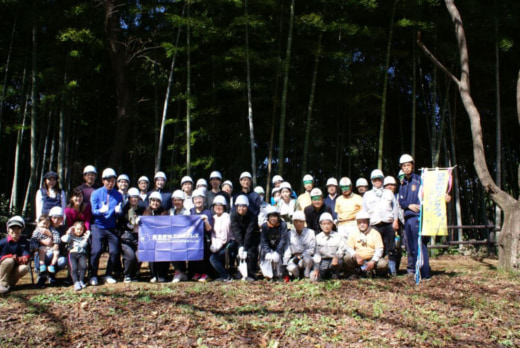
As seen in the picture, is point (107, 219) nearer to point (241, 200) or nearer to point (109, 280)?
point (109, 280)

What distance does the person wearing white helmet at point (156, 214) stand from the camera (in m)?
5.62

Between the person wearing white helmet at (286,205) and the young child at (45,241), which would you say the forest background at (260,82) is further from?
the young child at (45,241)

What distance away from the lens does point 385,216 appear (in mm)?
5703

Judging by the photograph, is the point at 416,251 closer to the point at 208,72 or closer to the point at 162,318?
the point at 162,318

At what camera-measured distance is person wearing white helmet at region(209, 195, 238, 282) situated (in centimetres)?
557

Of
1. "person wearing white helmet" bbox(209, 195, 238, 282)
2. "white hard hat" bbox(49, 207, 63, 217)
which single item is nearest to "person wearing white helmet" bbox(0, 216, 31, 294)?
"white hard hat" bbox(49, 207, 63, 217)

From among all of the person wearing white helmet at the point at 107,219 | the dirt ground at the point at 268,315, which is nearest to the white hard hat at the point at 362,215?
the dirt ground at the point at 268,315

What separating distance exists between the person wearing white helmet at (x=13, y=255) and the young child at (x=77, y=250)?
1.59 ft

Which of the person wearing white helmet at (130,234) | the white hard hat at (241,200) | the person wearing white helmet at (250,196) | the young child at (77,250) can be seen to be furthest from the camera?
the person wearing white helmet at (250,196)

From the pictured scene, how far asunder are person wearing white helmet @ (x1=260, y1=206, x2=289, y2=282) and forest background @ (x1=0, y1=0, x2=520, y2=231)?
3427mm

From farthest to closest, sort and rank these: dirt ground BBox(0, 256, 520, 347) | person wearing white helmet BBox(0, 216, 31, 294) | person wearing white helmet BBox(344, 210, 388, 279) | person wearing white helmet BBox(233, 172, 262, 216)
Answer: person wearing white helmet BBox(233, 172, 262, 216), person wearing white helmet BBox(344, 210, 388, 279), person wearing white helmet BBox(0, 216, 31, 294), dirt ground BBox(0, 256, 520, 347)

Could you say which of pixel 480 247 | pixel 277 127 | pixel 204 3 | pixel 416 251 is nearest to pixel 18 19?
pixel 204 3

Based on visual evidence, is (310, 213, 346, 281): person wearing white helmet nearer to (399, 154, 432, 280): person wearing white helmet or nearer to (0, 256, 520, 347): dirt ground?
(0, 256, 520, 347): dirt ground

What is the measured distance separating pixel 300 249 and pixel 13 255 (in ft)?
11.6
